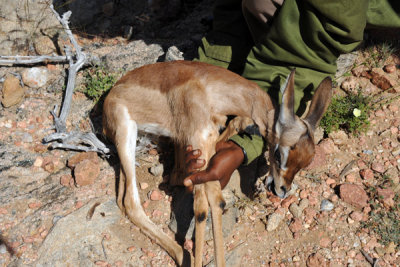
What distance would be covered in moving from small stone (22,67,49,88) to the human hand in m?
2.66

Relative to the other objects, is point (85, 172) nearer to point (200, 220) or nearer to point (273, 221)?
point (200, 220)

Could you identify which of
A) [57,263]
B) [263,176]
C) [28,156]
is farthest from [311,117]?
[28,156]

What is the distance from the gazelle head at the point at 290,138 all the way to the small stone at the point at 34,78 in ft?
10.6

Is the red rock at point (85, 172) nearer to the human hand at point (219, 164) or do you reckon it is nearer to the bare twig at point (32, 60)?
the human hand at point (219, 164)

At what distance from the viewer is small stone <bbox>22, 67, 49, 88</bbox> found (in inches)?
206

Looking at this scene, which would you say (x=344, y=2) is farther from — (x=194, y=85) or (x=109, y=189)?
(x=109, y=189)

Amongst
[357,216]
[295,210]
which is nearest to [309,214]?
[295,210]

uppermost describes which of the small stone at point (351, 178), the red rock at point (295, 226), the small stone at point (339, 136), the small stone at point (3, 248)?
the small stone at point (339, 136)

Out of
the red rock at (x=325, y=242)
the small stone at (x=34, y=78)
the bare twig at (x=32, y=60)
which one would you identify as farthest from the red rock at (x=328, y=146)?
the small stone at (x=34, y=78)

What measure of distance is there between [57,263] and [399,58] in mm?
4552

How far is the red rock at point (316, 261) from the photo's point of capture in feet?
11.8

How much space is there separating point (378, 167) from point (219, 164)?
1803 mm

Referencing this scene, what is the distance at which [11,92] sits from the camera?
16.5 feet

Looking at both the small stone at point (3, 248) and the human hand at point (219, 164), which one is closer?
the human hand at point (219, 164)
